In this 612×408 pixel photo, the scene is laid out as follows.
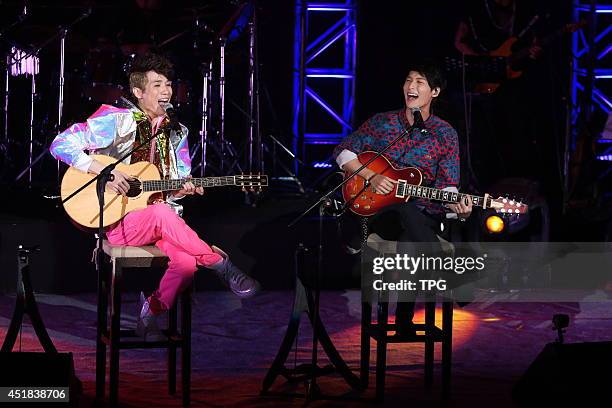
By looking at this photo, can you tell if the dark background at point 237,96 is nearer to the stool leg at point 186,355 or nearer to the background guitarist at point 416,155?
the background guitarist at point 416,155

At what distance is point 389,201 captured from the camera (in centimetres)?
604

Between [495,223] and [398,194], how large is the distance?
295 cm

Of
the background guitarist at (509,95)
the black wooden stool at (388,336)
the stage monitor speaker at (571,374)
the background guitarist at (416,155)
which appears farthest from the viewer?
the background guitarist at (509,95)

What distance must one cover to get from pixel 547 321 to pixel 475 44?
287 cm

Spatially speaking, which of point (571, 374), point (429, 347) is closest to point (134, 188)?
point (429, 347)

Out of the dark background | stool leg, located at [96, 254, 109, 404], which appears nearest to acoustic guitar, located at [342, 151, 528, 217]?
stool leg, located at [96, 254, 109, 404]

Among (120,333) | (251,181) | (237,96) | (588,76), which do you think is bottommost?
(120,333)

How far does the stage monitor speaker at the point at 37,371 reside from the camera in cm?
434

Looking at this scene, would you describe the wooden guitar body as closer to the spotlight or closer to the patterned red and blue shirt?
the patterned red and blue shirt

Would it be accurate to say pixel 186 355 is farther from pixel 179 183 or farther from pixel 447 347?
pixel 447 347

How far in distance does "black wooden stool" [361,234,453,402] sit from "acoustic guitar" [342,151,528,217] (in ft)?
0.70

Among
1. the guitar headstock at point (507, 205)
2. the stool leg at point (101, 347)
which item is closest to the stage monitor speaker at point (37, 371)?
the stool leg at point (101, 347)

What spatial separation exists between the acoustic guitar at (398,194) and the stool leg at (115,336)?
1280 mm

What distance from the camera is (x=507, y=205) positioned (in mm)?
5852
